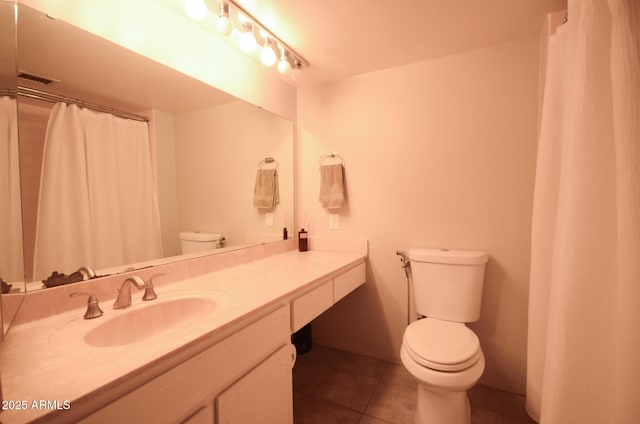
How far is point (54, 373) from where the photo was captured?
579 mm

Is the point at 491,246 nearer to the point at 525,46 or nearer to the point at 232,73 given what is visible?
the point at 525,46

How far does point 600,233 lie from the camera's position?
0.67 m

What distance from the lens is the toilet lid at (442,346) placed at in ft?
3.71

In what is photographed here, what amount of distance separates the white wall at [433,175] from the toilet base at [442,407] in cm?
57

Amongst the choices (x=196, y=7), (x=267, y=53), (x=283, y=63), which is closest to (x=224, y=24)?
(x=196, y=7)

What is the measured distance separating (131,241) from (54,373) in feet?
2.18

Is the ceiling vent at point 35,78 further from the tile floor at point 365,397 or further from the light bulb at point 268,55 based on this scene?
the tile floor at point 365,397

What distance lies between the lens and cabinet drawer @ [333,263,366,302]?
1.55 meters

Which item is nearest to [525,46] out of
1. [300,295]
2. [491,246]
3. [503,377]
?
[491,246]

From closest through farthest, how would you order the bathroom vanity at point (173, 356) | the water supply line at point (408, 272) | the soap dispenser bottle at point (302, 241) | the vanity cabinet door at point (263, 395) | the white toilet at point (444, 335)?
1. the bathroom vanity at point (173, 356)
2. the vanity cabinet door at point (263, 395)
3. the white toilet at point (444, 335)
4. the water supply line at point (408, 272)
5. the soap dispenser bottle at point (302, 241)

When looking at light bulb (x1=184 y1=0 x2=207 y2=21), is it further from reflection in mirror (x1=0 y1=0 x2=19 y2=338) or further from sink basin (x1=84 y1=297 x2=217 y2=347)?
sink basin (x1=84 y1=297 x2=217 y2=347)

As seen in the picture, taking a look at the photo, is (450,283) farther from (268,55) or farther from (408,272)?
(268,55)

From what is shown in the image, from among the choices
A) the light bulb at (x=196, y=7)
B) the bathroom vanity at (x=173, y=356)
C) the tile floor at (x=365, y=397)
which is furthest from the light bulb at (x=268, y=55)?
the tile floor at (x=365, y=397)

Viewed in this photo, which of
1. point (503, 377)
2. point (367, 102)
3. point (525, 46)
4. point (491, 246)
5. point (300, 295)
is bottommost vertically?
point (503, 377)
